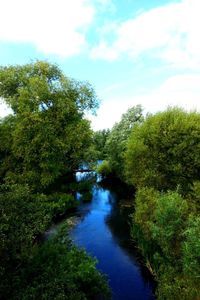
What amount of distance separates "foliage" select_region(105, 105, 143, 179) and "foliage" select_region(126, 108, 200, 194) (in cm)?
2259

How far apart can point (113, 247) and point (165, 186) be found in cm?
864

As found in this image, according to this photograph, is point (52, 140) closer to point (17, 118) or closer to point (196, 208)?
point (17, 118)

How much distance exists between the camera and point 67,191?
57125 mm

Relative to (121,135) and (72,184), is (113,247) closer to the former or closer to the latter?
(72,184)

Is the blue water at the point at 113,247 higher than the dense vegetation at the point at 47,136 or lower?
lower

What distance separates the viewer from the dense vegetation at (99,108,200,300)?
24.6 meters

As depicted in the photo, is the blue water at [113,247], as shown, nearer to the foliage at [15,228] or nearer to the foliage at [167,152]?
the foliage at [167,152]

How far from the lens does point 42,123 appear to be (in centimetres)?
4622

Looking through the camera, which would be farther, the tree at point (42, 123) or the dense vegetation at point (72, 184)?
the tree at point (42, 123)

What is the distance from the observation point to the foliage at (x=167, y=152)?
35.8 metres

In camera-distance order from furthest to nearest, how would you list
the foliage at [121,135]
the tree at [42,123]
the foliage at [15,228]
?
the foliage at [121,135] < the tree at [42,123] < the foliage at [15,228]

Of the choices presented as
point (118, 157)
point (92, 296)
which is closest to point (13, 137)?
point (118, 157)

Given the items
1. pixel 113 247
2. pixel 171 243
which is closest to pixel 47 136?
pixel 113 247

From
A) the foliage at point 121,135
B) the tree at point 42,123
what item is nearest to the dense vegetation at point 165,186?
the tree at point 42,123
